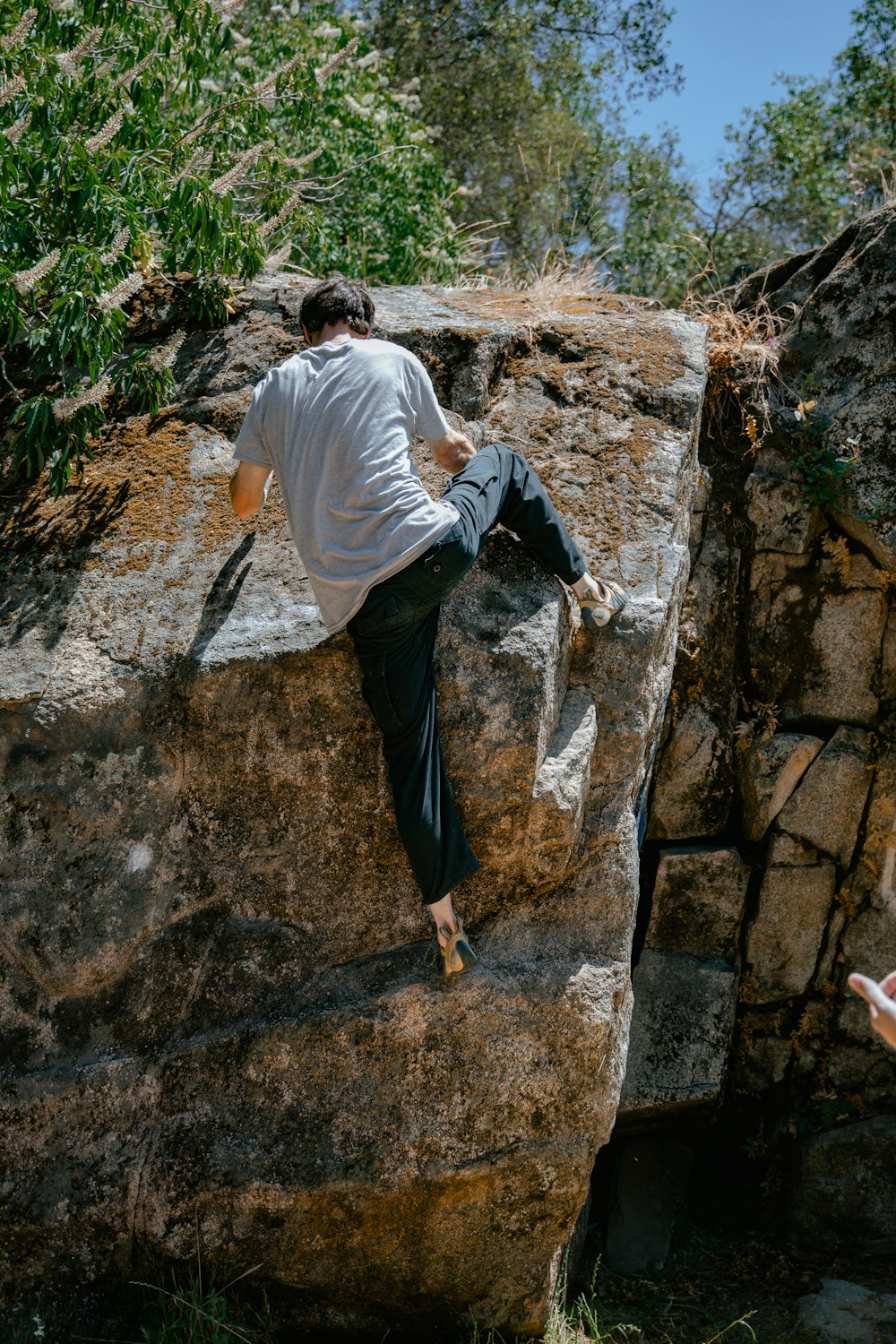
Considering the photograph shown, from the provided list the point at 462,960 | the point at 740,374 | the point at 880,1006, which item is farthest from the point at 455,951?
the point at 740,374

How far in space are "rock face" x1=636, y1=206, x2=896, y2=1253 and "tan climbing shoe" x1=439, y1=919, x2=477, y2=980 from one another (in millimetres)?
2836

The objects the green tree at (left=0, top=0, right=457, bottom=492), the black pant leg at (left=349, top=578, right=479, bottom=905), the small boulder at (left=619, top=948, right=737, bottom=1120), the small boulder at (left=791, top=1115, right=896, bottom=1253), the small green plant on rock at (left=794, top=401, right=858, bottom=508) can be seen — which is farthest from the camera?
the small boulder at (left=791, top=1115, right=896, bottom=1253)

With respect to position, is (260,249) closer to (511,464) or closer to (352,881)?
(511,464)

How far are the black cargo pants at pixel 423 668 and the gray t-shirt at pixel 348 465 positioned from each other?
0.07 m

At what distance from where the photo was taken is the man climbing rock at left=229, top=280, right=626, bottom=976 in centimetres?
351

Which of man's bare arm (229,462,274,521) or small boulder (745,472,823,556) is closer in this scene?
man's bare arm (229,462,274,521)

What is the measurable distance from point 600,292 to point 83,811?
3924 millimetres

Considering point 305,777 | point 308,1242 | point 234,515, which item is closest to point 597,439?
point 234,515

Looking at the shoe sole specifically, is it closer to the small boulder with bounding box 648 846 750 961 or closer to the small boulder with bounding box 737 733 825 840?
the small boulder with bounding box 648 846 750 961

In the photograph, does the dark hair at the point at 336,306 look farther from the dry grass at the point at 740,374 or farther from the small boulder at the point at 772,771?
the small boulder at the point at 772,771

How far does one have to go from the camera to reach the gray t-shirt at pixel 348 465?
3.50 meters

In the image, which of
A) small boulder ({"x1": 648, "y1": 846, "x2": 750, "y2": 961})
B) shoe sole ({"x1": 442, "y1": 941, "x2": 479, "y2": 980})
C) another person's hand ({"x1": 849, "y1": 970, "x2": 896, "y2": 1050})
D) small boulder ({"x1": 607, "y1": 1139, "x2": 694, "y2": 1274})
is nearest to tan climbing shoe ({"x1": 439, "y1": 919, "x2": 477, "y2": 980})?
shoe sole ({"x1": 442, "y1": 941, "x2": 479, "y2": 980})

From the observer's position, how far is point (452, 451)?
3.96 m

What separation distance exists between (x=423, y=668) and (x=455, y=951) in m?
1.00
